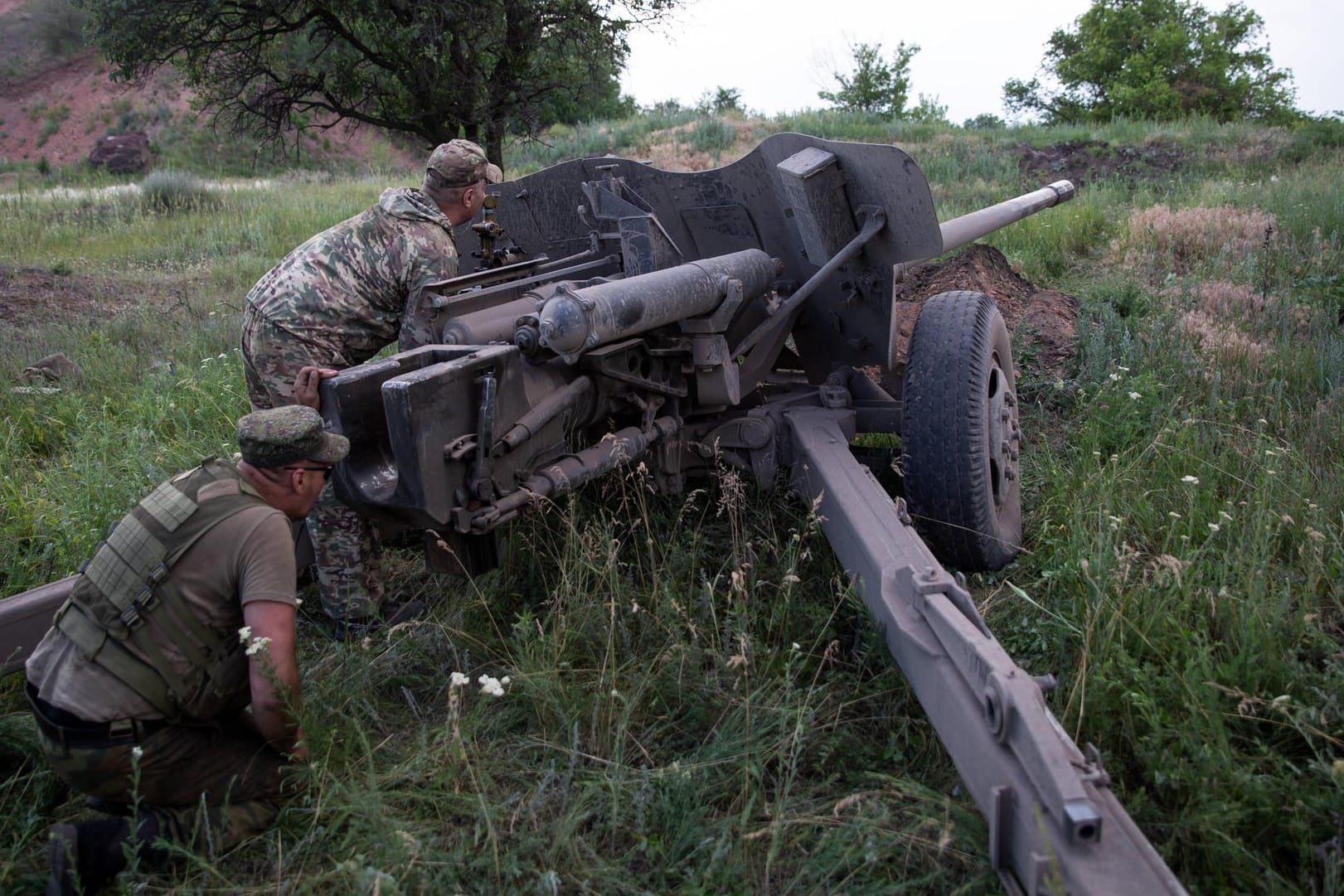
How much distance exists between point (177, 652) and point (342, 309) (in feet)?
6.03

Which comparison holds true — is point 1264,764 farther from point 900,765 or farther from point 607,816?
point 607,816

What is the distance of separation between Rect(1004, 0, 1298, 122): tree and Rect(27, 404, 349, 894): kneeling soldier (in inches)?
1027

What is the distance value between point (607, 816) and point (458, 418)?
119 centimetres

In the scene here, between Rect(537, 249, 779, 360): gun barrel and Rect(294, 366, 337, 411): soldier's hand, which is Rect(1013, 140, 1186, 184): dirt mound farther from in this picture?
Rect(294, 366, 337, 411): soldier's hand

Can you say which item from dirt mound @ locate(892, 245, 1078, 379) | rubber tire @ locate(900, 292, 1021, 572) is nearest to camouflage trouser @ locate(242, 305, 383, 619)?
rubber tire @ locate(900, 292, 1021, 572)

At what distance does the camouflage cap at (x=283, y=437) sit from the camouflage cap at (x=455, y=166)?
1.84m

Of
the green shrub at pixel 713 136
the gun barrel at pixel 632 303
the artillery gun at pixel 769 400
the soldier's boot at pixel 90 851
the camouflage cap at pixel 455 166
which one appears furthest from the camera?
the green shrub at pixel 713 136

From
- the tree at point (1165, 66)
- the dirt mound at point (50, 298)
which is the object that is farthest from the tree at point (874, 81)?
the dirt mound at point (50, 298)

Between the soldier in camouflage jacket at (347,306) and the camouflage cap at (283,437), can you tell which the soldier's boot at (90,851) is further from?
the soldier in camouflage jacket at (347,306)

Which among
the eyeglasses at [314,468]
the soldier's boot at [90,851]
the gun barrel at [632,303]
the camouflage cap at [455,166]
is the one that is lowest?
the soldier's boot at [90,851]

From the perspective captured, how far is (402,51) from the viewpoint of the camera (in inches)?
415

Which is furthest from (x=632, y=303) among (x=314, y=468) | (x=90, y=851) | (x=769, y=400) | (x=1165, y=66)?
(x=1165, y=66)

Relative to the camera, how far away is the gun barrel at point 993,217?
5.25m

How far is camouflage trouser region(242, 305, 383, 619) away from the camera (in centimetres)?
408
